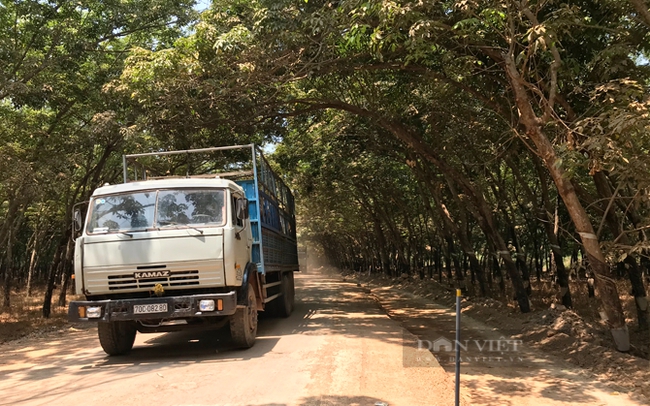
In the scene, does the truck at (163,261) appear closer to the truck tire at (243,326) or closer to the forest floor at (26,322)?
the truck tire at (243,326)

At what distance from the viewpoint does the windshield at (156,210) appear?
26.0 ft

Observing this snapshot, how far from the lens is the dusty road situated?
18.7 feet

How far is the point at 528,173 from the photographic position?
18.6 metres

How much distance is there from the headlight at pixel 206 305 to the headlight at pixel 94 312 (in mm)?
1545

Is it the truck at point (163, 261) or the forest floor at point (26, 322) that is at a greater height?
the truck at point (163, 261)

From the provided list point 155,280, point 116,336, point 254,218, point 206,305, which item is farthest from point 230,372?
point 254,218

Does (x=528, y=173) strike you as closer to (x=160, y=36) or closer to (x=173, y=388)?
(x=160, y=36)

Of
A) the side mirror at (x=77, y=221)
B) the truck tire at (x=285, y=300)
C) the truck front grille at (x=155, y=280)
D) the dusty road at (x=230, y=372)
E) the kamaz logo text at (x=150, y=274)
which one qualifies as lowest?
the dusty road at (x=230, y=372)

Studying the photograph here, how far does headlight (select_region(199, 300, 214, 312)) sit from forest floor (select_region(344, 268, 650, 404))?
12.4ft

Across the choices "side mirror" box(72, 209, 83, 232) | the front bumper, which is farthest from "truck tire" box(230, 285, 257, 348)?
"side mirror" box(72, 209, 83, 232)

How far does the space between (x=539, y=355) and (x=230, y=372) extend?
5.70m

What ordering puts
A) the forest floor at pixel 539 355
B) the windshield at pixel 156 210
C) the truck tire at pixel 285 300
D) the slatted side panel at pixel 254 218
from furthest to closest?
the truck tire at pixel 285 300 → the slatted side panel at pixel 254 218 → the windshield at pixel 156 210 → the forest floor at pixel 539 355

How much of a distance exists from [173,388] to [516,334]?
8061mm

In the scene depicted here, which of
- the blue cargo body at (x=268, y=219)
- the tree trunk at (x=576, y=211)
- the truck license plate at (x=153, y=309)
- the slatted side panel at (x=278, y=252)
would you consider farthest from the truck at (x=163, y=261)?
the tree trunk at (x=576, y=211)
